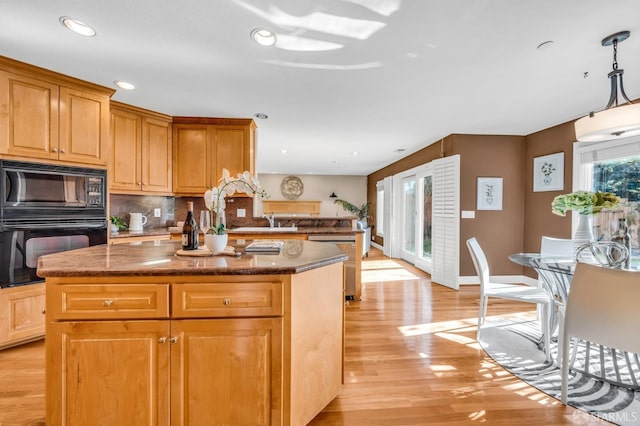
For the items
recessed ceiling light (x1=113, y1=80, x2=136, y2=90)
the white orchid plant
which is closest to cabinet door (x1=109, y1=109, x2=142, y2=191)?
recessed ceiling light (x1=113, y1=80, x2=136, y2=90)

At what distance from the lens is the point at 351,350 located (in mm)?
2346

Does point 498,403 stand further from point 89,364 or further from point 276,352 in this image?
point 89,364

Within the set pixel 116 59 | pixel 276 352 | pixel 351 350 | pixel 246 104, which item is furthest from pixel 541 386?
pixel 116 59

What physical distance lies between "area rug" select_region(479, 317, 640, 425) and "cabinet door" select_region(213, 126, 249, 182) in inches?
130

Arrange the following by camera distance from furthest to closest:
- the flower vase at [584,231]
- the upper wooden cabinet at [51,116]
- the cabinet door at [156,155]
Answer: the cabinet door at [156,155] < the upper wooden cabinet at [51,116] < the flower vase at [584,231]

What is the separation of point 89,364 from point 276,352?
835 millimetres

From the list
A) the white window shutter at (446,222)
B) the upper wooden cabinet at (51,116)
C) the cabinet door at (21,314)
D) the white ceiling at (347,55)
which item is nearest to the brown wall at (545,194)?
the white ceiling at (347,55)

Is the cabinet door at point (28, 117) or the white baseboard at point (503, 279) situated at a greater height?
the cabinet door at point (28, 117)

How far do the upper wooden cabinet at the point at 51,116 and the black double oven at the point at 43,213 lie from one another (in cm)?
14

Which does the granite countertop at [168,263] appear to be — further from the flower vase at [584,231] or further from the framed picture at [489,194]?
the framed picture at [489,194]

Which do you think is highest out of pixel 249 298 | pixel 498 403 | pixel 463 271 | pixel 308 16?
pixel 308 16

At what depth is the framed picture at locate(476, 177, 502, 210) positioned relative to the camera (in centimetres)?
427

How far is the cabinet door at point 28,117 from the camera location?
221cm

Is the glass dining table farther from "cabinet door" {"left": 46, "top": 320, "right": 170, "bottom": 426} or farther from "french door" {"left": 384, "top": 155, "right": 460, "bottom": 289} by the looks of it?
"cabinet door" {"left": 46, "top": 320, "right": 170, "bottom": 426}
